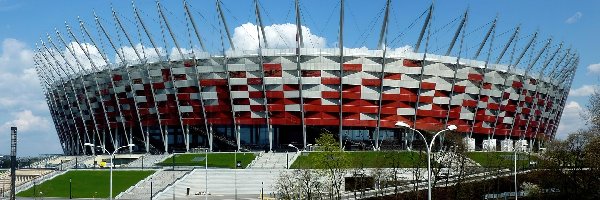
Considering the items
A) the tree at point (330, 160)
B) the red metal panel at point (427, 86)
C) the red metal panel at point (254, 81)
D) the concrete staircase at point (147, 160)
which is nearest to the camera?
the tree at point (330, 160)

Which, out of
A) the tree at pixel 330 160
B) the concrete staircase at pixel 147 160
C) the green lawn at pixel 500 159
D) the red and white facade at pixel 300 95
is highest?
the red and white facade at pixel 300 95

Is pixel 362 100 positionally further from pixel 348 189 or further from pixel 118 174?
pixel 118 174

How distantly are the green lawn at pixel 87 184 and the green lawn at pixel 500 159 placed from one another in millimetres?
45056

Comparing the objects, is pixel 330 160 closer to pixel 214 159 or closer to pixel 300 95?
pixel 300 95

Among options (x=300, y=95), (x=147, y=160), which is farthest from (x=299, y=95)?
(x=147, y=160)

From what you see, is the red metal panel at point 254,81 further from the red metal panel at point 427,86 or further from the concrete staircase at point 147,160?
the red metal panel at point 427,86

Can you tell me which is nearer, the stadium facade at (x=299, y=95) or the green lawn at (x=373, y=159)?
the green lawn at (x=373, y=159)

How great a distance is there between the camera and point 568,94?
150 meters

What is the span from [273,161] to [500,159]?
106ft

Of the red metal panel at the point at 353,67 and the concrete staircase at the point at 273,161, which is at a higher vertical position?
the red metal panel at the point at 353,67

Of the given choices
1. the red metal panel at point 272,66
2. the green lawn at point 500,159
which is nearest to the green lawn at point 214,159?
the red metal panel at point 272,66

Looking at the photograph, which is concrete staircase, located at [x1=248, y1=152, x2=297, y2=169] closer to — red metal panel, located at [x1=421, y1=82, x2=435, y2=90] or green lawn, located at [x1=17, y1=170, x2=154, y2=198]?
green lawn, located at [x1=17, y1=170, x2=154, y2=198]

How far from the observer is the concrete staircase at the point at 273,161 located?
3836 inches

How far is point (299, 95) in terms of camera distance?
4304 inches
